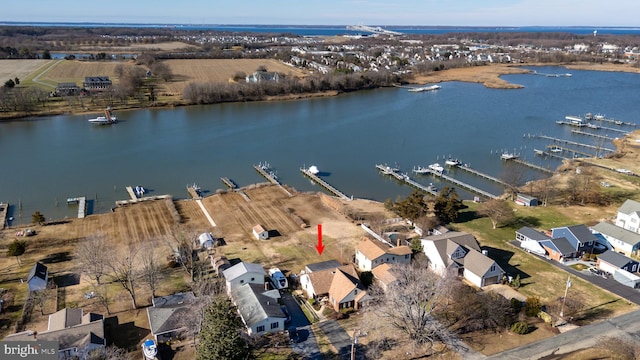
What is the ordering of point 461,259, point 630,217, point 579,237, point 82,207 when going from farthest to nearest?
point 82,207
point 630,217
point 579,237
point 461,259

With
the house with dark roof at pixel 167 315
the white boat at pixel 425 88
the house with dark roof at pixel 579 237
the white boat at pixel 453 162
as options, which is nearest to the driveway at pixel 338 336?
the house with dark roof at pixel 167 315

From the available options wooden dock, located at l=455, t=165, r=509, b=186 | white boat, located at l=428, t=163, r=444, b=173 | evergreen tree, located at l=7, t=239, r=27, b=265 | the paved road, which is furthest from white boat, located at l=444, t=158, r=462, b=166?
evergreen tree, located at l=7, t=239, r=27, b=265

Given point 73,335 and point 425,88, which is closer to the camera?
point 73,335

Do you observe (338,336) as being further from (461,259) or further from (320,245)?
(461,259)

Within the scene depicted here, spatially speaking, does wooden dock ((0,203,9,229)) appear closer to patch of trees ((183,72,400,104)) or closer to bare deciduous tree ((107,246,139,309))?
bare deciduous tree ((107,246,139,309))

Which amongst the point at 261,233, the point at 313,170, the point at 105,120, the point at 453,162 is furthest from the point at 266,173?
the point at 105,120

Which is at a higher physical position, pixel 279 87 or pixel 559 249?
pixel 279 87

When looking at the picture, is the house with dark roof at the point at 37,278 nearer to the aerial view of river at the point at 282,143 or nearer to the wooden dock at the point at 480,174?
the aerial view of river at the point at 282,143
